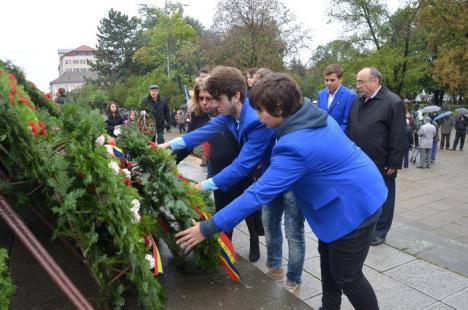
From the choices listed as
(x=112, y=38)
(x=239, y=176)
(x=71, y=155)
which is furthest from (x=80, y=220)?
(x=112, y=38)

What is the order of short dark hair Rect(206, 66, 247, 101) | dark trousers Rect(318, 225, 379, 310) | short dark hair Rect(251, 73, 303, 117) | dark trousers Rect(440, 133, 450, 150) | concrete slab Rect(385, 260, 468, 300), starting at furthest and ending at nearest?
dark trousers Rect(440, 133, 450, 150), concrete slab Rect(385, 260, 468, 300), short dark hair Rect(206, 66, 247, 101), dark trousers Rect(318, 225, 379, 310), short dark hair Rect(251, 73, 303, 117)

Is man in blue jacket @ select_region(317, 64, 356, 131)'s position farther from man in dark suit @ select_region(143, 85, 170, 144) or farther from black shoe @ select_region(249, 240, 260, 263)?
man in dark suit @ select_region(143, 85, 170, 144)

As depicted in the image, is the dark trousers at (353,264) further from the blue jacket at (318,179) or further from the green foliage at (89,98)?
the green foliage at (89,98)

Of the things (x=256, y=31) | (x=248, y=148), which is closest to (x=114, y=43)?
(x=256, y=31)

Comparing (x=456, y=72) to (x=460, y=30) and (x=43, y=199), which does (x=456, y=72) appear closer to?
(x=460, y=30)

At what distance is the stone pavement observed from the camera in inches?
131

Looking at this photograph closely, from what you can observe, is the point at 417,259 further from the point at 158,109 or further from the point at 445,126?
the point at 445,126

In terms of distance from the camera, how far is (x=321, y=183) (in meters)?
2.16

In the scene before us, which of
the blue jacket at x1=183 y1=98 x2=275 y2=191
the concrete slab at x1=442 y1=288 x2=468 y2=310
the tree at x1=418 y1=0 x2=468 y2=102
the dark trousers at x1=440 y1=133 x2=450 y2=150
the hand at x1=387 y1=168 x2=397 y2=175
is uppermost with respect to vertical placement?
the blue jacket at x1=183 y1=98 x2=275 y2=191

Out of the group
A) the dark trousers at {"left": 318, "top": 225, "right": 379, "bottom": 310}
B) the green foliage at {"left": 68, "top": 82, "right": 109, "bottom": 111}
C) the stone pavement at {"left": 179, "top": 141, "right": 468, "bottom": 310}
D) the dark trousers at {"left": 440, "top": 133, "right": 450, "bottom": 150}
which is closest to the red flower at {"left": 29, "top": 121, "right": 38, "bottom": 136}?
the green foliage at {"left": 68, "top": 82, "right": 109, "bottom": 111}

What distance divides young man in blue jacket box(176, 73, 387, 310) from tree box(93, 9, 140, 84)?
52819 mm

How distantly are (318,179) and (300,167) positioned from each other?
152 mm

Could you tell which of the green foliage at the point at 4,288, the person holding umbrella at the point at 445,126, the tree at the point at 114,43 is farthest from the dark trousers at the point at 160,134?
the tree at the point at 114,43

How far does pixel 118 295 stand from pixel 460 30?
2549cm
